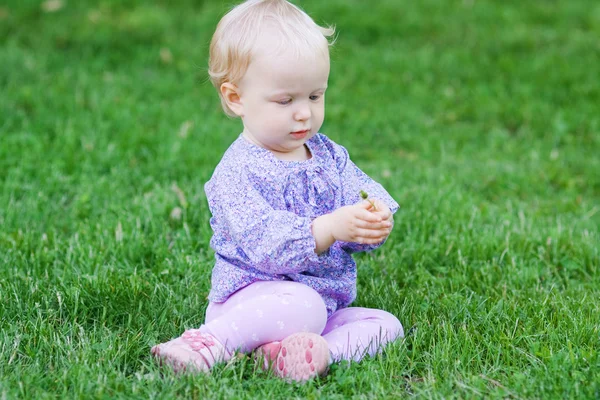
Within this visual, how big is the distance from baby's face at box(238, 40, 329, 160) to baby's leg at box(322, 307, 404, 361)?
640mm

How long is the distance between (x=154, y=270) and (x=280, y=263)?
99 cm

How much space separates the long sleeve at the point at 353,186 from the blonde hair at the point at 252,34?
45 cm

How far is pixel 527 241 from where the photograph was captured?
12.3 feet

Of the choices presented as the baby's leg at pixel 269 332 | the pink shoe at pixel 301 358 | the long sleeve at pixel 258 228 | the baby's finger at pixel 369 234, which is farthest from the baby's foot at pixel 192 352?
the baby's finger at pixel 369 234

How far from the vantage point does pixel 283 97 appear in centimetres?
264

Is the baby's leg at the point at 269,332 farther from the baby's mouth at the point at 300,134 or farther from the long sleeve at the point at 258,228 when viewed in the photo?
the baby's mouth at the point at 300,134

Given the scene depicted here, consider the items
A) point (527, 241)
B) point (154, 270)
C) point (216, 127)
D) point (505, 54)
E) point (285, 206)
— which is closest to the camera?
point (285, 206)

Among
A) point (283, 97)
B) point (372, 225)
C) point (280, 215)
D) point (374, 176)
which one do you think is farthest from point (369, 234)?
point (374, 176)

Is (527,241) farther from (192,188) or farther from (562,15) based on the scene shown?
(562,15)

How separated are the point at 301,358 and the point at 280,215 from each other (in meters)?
0.45

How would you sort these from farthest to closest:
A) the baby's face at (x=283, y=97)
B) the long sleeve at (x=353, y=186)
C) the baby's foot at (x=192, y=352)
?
the long sleeve at (x=353, y=186) < the baby's face at (x=283, y=97) < the baby's foot at (x=192, y=352)

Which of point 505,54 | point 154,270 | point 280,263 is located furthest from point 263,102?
point 505,54

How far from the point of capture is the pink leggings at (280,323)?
8.61 feet

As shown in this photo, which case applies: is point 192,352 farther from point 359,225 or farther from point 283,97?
point 283,97
